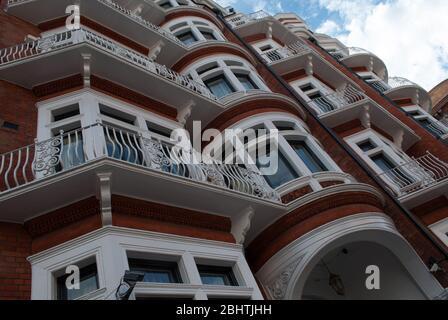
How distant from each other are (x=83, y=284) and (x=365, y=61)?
24798mm

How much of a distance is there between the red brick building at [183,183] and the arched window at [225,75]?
0.28ft

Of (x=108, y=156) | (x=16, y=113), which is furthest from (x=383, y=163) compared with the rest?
(x=16, y=113)

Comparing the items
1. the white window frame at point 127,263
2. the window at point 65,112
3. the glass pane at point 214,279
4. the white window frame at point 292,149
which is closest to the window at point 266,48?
the white window frame at point 292,149

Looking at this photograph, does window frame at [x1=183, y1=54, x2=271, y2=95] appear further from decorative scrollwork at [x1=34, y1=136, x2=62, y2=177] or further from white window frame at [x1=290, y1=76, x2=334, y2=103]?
decorative scrollwork at [x1=34, y1=136, x2=62, y2=177]

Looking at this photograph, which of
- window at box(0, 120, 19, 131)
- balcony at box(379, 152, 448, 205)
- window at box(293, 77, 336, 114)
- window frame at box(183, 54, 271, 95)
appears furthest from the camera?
window at box(293, 77, 336, 114)

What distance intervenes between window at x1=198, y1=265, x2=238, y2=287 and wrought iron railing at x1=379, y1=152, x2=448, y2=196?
7185mm

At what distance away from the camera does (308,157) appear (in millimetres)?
11266

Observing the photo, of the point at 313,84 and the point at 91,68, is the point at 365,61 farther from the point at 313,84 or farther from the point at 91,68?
the point at 91,68

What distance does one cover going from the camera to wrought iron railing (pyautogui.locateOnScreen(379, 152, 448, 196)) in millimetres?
12078

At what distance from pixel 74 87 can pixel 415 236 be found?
34.3ft

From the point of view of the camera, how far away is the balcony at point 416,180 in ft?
38.7

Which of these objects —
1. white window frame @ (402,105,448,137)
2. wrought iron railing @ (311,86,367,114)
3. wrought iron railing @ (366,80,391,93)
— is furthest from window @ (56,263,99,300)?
wrought iron railing @ (366,80,391,93)
